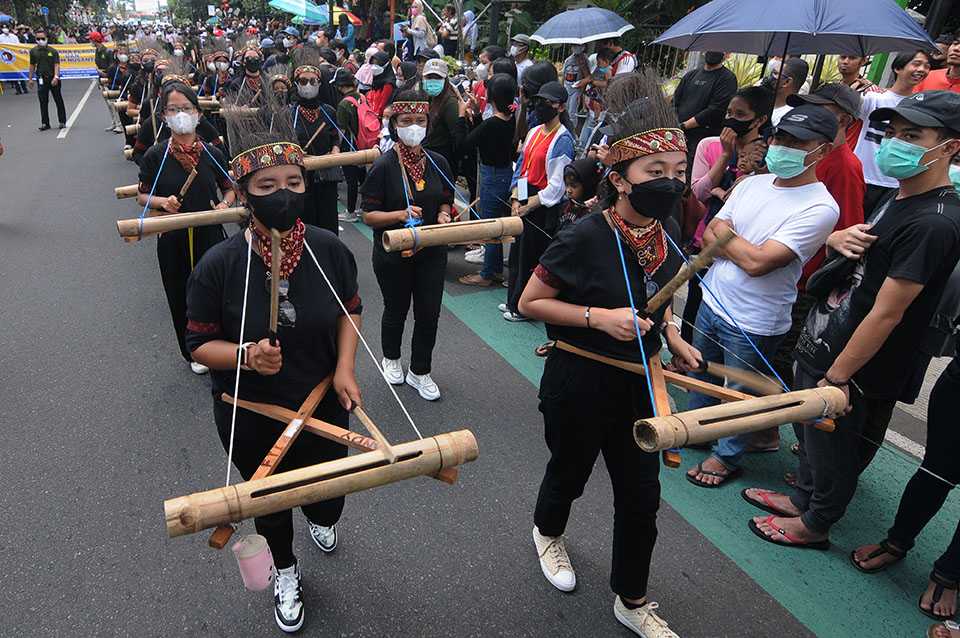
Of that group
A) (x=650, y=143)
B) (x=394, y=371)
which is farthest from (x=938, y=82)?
(x=394, y=371)

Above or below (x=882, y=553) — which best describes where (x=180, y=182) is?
above

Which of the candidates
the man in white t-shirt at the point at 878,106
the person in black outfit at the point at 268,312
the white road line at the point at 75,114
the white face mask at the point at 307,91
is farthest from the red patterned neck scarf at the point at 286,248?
the white road line at the point at 75,114

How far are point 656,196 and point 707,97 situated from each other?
4.61 meters

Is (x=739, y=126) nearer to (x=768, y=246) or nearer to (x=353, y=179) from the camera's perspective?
(x=768, y=246)

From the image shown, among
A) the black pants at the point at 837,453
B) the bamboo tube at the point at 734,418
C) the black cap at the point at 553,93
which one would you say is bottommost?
the black pants at the point at 837,453

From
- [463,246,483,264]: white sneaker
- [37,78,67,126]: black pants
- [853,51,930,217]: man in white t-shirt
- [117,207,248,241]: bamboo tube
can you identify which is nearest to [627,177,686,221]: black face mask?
[117,207,248,241]: bamboo tube

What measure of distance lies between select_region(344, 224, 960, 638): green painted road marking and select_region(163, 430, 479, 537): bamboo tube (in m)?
1.79

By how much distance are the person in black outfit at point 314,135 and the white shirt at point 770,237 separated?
3689mm

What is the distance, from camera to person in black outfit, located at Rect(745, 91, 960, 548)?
93.8 inches

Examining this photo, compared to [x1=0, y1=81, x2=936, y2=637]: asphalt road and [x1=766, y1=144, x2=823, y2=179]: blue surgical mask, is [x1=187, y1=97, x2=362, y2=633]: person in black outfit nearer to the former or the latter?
[x1=0, y1=81, x2=936, y2=637]: asphalt road

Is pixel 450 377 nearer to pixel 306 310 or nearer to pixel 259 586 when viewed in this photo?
pixel 306 310

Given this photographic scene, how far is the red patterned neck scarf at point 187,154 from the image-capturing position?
411 cm

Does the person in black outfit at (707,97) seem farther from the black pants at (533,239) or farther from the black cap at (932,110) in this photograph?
the black cap at (932,110)

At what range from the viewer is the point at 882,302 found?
2.45 m
